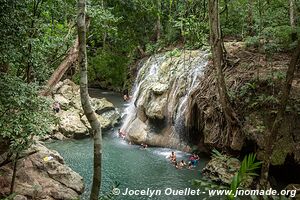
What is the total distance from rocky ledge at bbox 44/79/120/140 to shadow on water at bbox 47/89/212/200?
738 millimetres

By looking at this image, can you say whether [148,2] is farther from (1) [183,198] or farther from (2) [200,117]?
(1) [183,198]

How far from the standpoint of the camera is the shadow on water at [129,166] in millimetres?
12531

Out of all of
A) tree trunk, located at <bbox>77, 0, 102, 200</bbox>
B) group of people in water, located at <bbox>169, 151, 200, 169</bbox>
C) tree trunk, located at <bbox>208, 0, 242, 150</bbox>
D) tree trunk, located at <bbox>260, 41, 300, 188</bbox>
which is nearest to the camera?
tree trunk, located at <bbox>77, 0, 102, 200</bbox>

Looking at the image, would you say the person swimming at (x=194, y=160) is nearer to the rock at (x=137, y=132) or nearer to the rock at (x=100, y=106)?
the rock at (x=137, y=132)

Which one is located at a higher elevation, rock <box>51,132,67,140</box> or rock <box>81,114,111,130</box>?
rock <box>81,114,111,130</box>

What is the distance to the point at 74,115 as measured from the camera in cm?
2027

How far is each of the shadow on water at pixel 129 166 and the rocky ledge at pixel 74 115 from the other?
0.74 meters

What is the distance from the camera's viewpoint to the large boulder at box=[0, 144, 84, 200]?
390 inches

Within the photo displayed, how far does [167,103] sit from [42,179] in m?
8.37

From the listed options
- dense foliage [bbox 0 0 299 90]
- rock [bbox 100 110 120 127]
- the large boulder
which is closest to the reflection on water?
the large boulder

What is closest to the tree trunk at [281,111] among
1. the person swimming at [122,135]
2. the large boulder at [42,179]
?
the large boulder at [42,179]

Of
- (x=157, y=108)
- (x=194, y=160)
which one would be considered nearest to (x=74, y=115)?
(x=157, y=108)

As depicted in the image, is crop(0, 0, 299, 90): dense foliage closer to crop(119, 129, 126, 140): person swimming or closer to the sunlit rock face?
the sunlit rock face

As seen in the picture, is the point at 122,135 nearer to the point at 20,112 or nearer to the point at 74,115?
the point at 74,115
